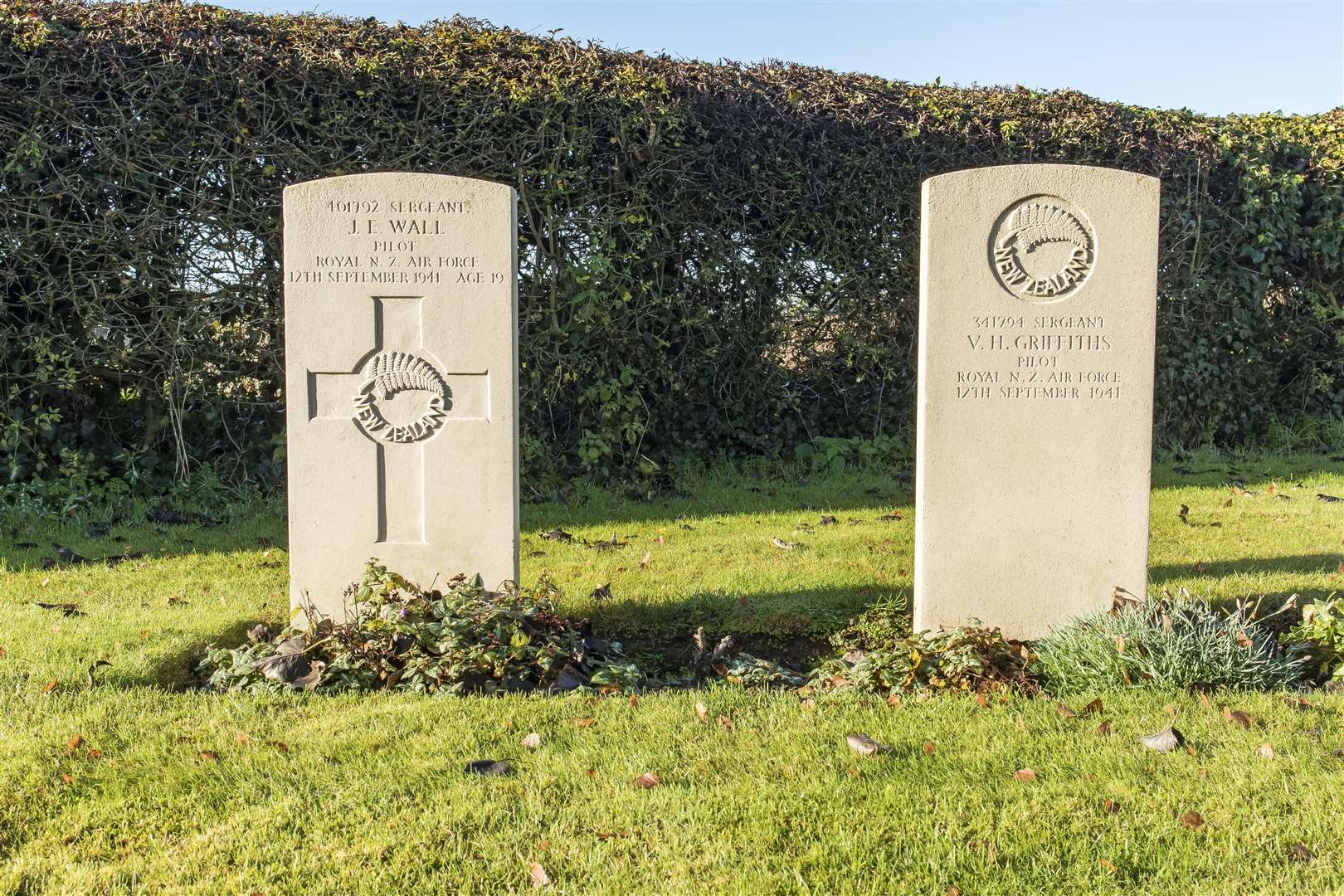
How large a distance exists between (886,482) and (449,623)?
15.2 ft

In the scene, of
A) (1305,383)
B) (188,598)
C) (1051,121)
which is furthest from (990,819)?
(1305,383)

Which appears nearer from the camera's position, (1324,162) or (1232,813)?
(1232,813)

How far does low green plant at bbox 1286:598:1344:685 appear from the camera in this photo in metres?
3.76

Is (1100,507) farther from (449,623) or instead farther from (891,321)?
(891,321)

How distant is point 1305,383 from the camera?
9711 mm

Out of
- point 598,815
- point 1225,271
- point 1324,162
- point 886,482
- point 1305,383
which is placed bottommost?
point 598,815

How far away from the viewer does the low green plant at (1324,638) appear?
3.76 m

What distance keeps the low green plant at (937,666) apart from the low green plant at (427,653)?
0.85 metres

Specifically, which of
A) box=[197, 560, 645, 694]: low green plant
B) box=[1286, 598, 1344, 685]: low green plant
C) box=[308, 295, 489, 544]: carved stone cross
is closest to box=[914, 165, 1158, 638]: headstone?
box=[1286, 598, 1344, 685]: low green plant

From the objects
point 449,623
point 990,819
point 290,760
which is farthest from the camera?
point 449,623

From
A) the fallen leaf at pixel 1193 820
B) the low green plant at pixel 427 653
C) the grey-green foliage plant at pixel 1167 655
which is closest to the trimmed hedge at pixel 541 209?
the low green plant at pixel 427 653

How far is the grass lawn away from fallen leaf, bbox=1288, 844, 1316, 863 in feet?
0.03

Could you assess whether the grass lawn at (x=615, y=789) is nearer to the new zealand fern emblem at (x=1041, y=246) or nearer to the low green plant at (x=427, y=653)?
the low green plant at (x=427, y=653)

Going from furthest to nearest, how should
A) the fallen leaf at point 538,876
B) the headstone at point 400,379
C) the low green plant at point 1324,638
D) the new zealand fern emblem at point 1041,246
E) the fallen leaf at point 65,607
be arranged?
the fallen leaf at point 65,607 → the headstone at point 400,379 → the new zealand fern emblem at point 1041,246 → the low green plant at point 1324,638 → the fallen leaf at point 538,876
